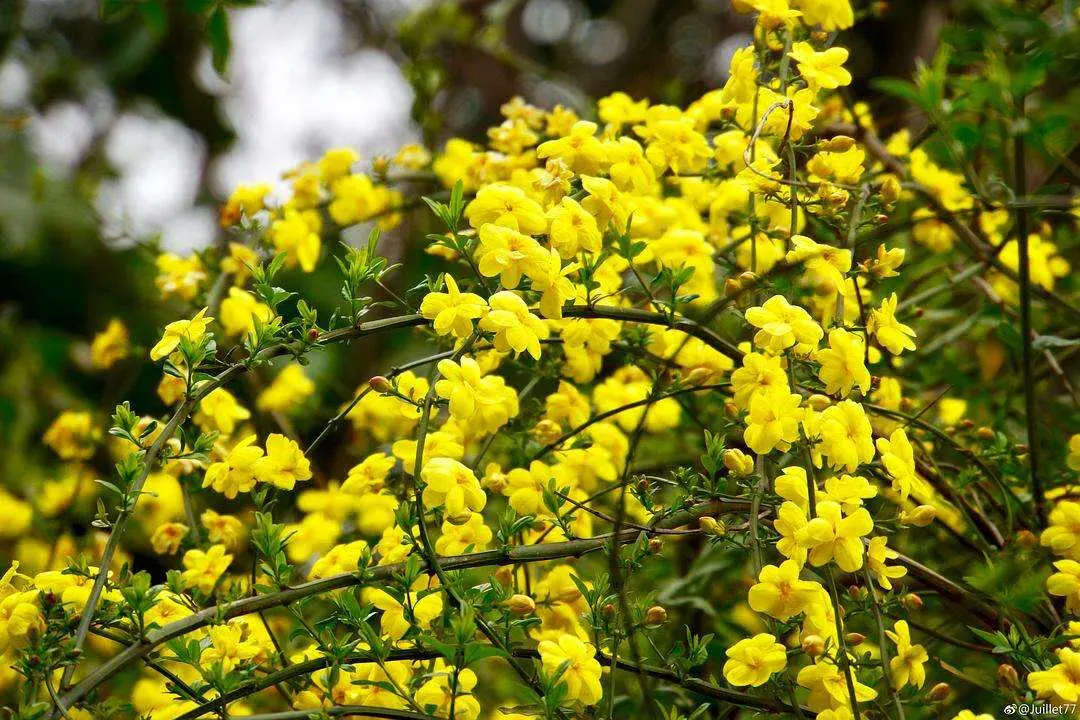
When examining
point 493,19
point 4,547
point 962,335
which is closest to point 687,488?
point 962,335

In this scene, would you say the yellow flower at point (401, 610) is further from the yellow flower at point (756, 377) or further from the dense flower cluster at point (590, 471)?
the yellow flower at point (756, 377)

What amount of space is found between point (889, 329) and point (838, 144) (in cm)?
19

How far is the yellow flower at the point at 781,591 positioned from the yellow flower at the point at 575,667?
150mm

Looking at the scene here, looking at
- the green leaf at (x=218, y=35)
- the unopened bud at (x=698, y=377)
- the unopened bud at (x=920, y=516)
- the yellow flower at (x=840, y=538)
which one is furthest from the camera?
the green leaf at (x=218, y=35)

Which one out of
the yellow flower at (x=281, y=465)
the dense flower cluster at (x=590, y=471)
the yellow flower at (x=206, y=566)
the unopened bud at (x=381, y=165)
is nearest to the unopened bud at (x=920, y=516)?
the dense flower cluster at (x=590, y=471)

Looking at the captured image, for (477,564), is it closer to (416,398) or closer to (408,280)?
(416,398)

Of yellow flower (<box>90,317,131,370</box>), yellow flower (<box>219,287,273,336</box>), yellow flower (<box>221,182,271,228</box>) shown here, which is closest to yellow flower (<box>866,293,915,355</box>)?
yellow flower (<box>219,287,273,336</box>)

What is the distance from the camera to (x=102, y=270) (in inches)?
172

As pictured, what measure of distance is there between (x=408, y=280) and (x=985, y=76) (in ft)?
5.08

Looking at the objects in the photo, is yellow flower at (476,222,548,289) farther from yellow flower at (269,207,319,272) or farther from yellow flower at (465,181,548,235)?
yellow flower at (269,207,319,272)

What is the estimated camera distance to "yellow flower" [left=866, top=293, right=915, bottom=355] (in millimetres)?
1006

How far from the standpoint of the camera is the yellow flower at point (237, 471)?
1.03 m

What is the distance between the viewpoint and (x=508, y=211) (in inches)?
38.7

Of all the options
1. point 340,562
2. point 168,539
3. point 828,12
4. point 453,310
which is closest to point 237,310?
point 168,539
